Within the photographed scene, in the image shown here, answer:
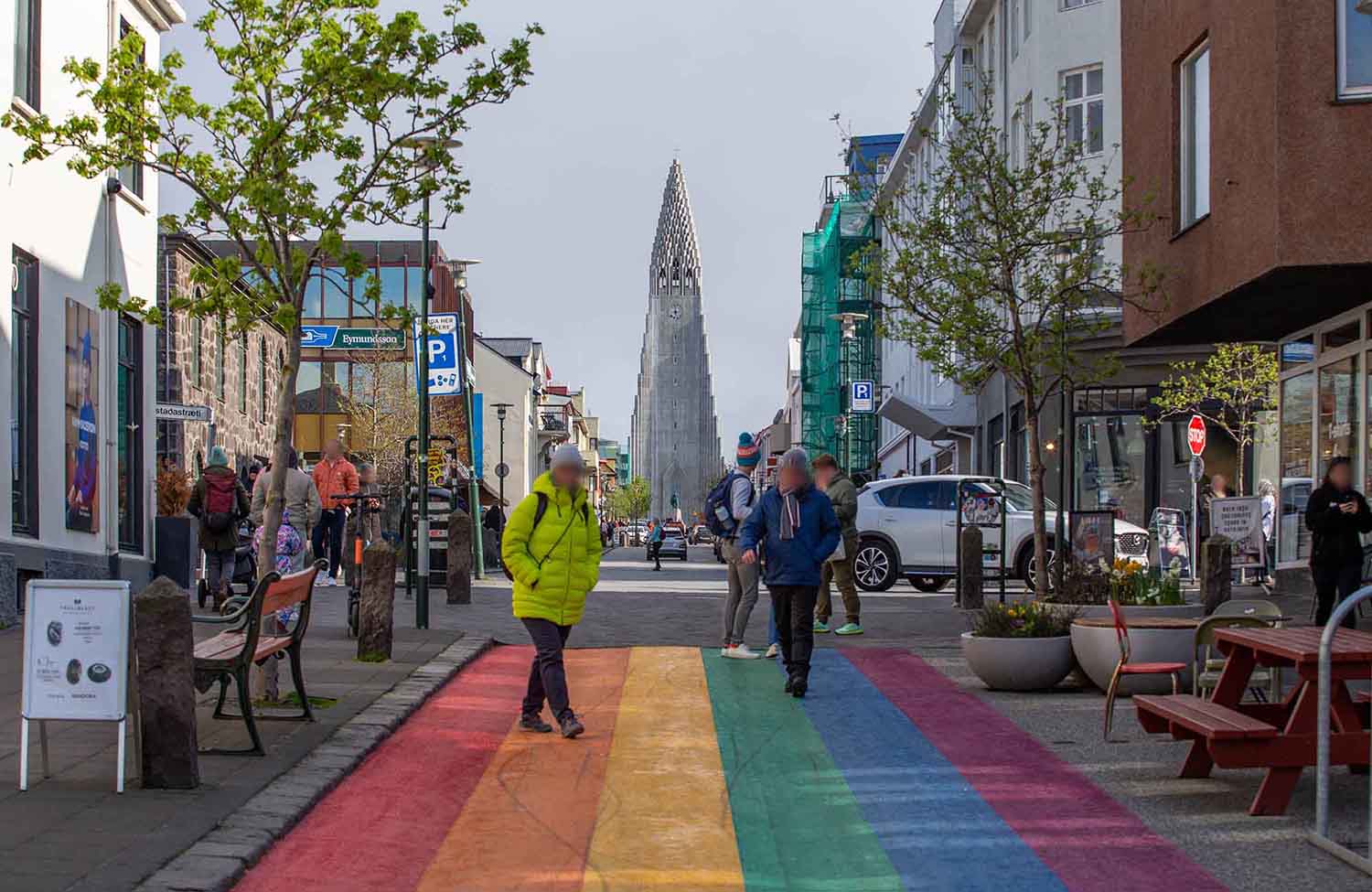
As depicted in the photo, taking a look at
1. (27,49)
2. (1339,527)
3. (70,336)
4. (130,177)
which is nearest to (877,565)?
(1339,527)

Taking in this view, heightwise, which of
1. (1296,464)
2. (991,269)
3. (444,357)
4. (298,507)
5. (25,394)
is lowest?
(298,507)

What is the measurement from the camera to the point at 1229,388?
114 feet

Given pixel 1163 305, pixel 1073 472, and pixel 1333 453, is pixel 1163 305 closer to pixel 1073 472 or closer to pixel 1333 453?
pixel 1333 453

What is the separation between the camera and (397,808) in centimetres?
786

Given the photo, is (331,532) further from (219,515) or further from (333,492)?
(219,515)

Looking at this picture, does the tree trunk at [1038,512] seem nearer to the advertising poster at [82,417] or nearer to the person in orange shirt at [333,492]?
the person in orange shirt at [333,492]

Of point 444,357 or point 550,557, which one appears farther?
point 444,357

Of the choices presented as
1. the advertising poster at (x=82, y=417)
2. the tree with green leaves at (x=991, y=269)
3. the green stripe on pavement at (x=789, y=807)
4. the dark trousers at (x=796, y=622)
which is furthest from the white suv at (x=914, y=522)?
the green stripe on pavement at (x=789, y=807)

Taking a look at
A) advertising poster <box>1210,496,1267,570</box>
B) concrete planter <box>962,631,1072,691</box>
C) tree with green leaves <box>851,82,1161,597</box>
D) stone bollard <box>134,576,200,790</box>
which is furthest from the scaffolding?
stone bollard <box>134,576,200,790</box>

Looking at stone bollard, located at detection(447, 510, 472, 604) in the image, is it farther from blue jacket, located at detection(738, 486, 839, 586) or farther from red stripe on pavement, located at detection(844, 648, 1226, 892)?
red stripe on pavement, located at detection(844, 648, 1226, 892)

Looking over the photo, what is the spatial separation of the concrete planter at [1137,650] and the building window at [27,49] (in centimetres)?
1181

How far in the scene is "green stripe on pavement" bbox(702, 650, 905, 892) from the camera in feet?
21.4

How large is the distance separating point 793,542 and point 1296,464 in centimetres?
1128

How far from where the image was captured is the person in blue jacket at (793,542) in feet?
40.5
